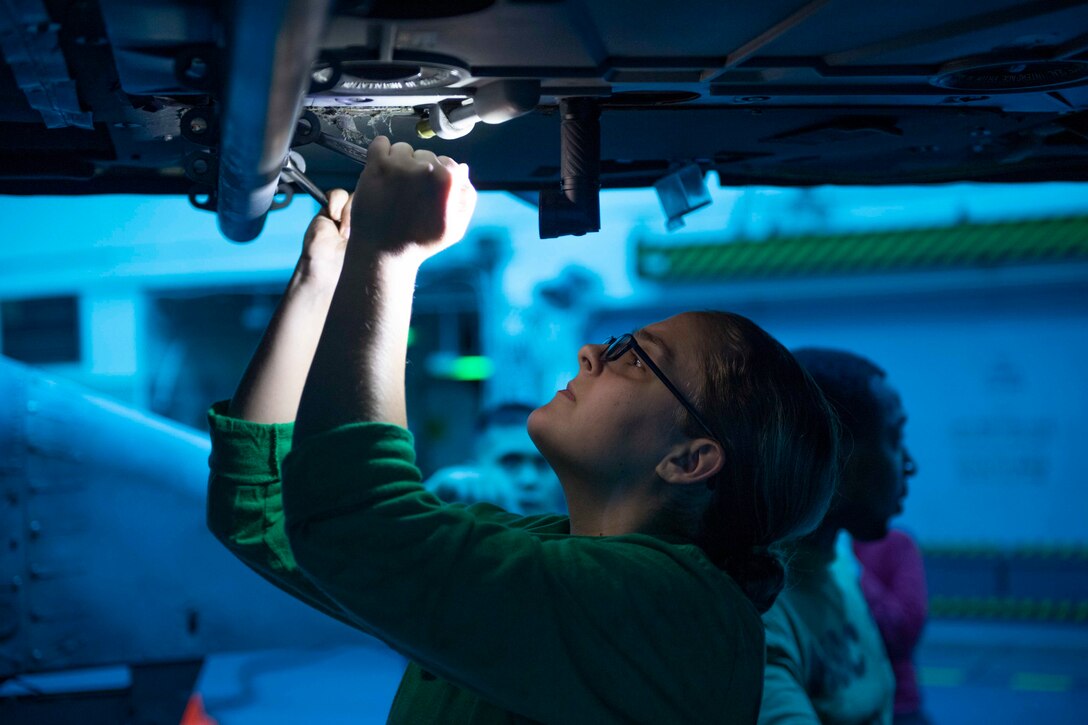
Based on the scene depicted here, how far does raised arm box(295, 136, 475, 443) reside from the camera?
2.67ft

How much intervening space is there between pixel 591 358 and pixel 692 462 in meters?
0.18

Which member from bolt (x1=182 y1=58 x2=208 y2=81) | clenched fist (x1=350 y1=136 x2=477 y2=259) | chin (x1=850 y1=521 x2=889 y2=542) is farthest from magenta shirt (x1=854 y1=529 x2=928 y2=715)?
bolt (x1=182 y1=58 x2=208 y2=81)

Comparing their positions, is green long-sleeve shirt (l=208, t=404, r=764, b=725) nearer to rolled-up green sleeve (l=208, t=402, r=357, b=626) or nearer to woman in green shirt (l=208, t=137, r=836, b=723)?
woman in green shirt (l=208, t=137, r=836, b=723)

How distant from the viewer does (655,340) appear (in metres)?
1.12

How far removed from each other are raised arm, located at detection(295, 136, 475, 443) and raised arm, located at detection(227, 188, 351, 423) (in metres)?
0.24

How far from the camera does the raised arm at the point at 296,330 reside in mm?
1126

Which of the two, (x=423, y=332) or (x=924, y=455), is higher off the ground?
(x=423, y=332)

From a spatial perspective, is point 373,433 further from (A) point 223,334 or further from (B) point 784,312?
(A) point 223,334

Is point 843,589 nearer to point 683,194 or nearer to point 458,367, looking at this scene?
point 683,194

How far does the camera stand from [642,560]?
92cm

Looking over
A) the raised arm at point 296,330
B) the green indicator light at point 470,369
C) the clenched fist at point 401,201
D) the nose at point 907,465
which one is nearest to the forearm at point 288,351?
the raised arm at point 296,330

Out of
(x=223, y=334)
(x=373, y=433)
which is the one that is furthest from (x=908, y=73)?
(x=223, y=334)

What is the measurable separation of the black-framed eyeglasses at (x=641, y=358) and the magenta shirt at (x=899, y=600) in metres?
2.12

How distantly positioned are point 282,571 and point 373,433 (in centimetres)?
42
